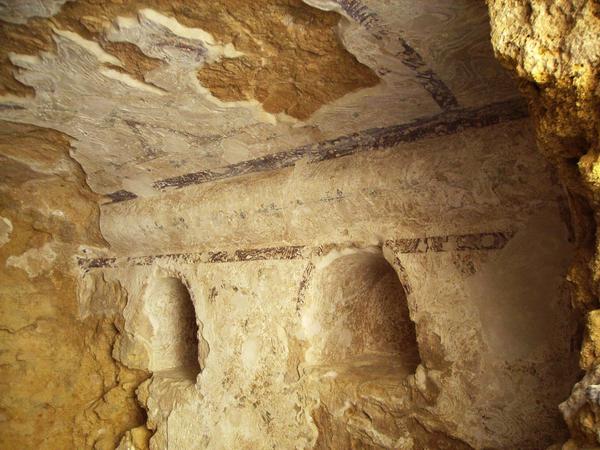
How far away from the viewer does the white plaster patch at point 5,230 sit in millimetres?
4180

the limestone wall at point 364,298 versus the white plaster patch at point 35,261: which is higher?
the white plaster patch at point 35,261

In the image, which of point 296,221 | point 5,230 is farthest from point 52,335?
point 296,221

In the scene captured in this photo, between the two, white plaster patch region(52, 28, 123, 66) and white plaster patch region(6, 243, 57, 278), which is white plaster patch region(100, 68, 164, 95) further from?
white plaster patch region(6, 243, 57, 278)

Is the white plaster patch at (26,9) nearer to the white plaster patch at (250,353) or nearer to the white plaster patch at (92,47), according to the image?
the white plaster patch at (92,47)

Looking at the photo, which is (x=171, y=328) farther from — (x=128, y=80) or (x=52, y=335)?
(x=128, y=80)

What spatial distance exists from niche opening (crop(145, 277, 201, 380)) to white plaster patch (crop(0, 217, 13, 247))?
1.46m

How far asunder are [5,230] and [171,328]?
1.81 meters

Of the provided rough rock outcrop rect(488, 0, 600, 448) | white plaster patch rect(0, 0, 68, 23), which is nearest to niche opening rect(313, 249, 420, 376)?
rough rock outcrop rect(488, 0, 600, 448)

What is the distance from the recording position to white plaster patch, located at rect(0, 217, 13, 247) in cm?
418

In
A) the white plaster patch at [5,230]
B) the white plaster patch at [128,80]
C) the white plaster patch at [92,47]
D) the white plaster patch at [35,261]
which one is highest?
the white plaster patch at [92,47]

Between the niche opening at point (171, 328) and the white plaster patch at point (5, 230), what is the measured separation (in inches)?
57.5

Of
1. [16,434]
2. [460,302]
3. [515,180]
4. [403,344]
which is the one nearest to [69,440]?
[16,434]

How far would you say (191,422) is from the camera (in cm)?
354


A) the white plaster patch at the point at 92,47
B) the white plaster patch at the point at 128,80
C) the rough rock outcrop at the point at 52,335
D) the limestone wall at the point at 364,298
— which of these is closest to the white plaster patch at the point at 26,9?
the white plaster patch at the point at 92,47
